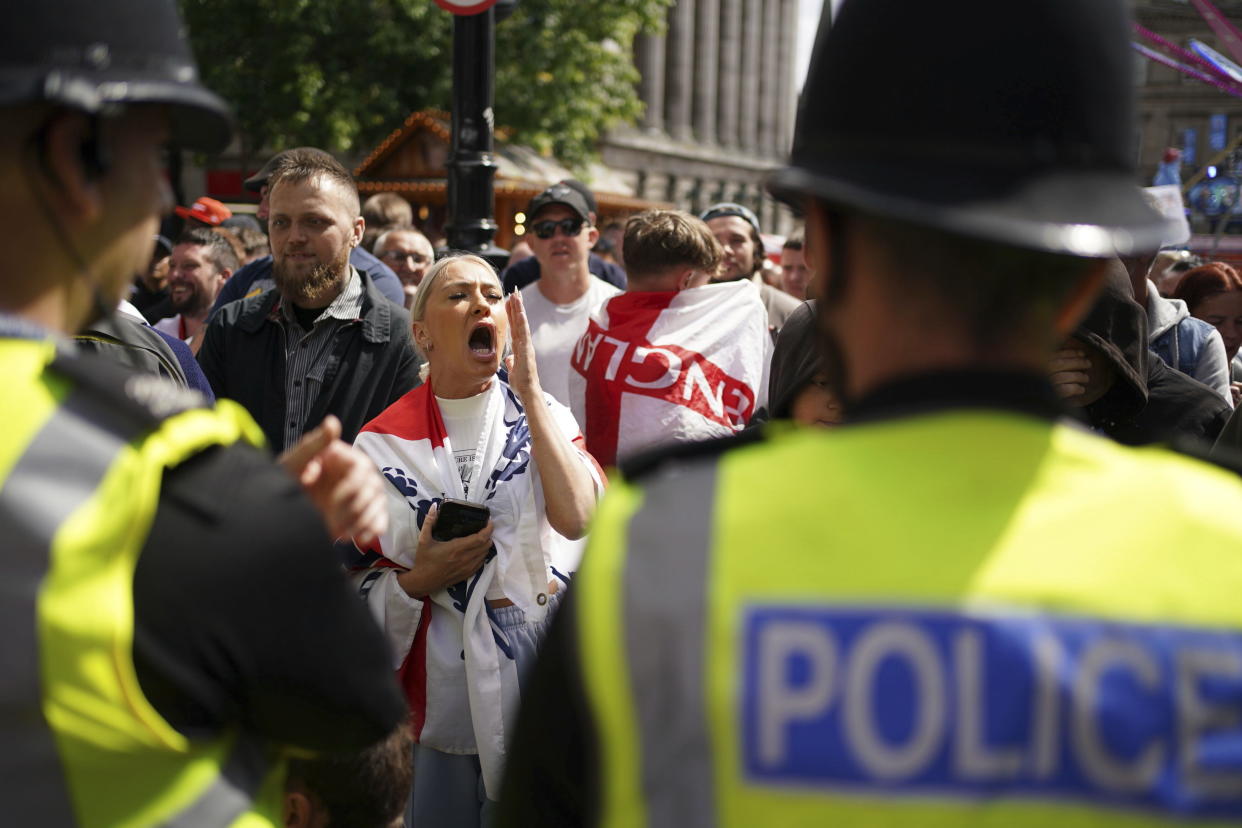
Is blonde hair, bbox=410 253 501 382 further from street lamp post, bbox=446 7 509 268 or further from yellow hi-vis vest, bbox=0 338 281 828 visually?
yellow hi-vis vest, bbox=0 338 281 828

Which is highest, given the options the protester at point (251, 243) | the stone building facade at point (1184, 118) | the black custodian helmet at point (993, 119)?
the black custodian helmet at point (993, 119)

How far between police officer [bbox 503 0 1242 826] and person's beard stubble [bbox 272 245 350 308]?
4057mm

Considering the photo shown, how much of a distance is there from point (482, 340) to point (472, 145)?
Answer: 3283 mm

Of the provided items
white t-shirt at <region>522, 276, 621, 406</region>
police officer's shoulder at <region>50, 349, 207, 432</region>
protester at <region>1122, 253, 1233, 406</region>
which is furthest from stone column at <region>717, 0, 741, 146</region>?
police officer's shoulder at <region>50, 349, 207, 432</region>

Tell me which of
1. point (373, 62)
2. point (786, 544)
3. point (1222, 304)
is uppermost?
point (786, 544)

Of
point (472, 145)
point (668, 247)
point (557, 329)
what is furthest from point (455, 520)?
point (472, 145)

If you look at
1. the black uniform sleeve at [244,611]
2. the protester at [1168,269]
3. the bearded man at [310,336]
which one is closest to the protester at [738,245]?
the bearded man at [310,336]

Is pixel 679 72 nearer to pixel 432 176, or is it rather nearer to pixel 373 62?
pixel 373 62

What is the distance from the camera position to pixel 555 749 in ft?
4.89

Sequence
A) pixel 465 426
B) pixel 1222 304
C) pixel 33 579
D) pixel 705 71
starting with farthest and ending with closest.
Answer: pixel 705 71, pixel 1222 304, pixel 465 426, pixel 33 579

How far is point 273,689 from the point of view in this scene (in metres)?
1.52

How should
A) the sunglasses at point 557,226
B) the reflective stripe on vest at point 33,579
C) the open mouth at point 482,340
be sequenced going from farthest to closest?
the sunglasses at point 557,226 < the open mouth at point 482,340 < the reflective stripe on vest at point 33,579

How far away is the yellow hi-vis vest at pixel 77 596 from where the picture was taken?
54.5 inches

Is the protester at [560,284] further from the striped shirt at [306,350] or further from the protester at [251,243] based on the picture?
the protester at [251,243]
